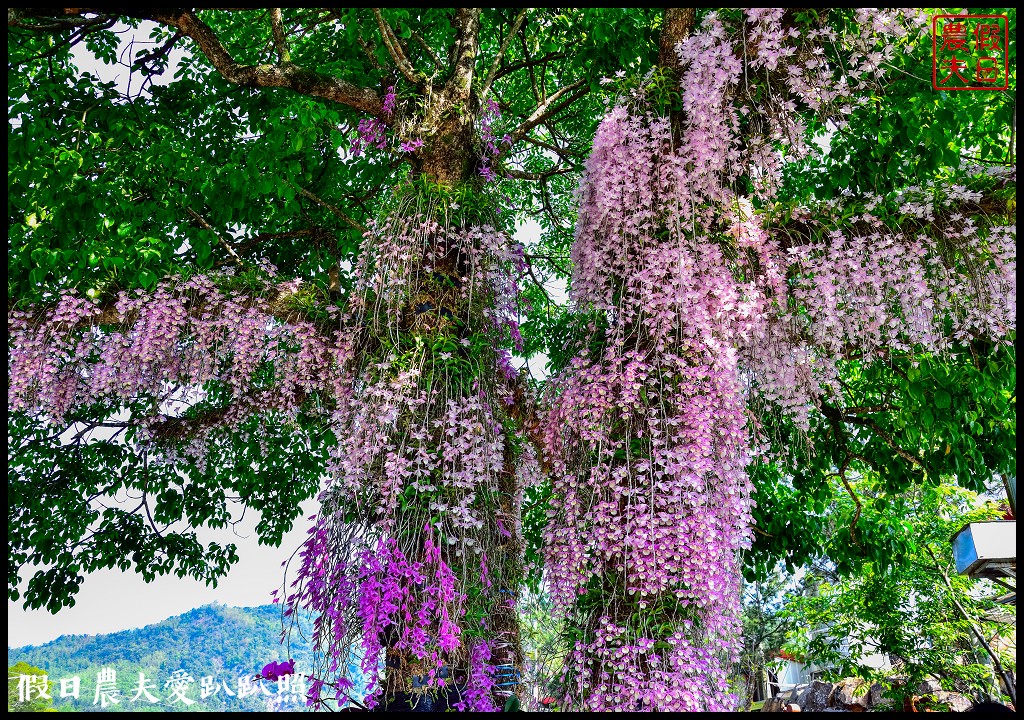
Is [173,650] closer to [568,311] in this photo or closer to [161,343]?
Result: [161,343]

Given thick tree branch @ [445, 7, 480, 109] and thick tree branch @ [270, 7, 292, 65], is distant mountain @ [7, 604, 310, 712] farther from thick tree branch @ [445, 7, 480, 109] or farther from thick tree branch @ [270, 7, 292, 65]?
thick tree branch @ [445, 7, 480, 109]

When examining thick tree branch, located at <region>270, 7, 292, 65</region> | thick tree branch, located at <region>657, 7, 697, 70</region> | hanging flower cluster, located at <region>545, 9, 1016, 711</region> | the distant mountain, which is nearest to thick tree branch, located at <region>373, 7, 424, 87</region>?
thick tree branch, located at <region>270, 7, 292, 65</region>

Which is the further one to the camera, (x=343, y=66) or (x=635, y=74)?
(x=343, y=66)

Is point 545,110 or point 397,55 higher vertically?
point 545,110

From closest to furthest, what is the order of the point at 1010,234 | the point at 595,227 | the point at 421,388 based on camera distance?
the point at 1010,234 → the point at 421,388 → the point at 595,227

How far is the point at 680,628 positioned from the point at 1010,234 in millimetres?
2515

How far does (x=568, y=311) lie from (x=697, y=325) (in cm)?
104

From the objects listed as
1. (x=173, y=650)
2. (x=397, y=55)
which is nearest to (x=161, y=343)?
(x=397, y=55)

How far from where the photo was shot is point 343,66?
486 cm

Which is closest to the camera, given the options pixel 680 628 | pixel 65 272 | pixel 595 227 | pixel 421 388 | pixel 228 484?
pixel 680 628

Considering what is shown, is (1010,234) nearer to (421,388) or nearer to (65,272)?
(421,388)

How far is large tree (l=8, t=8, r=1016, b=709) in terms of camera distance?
347 centimetres

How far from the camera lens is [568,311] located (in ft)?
14.9

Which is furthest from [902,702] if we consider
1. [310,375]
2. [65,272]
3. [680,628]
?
[65,272]
